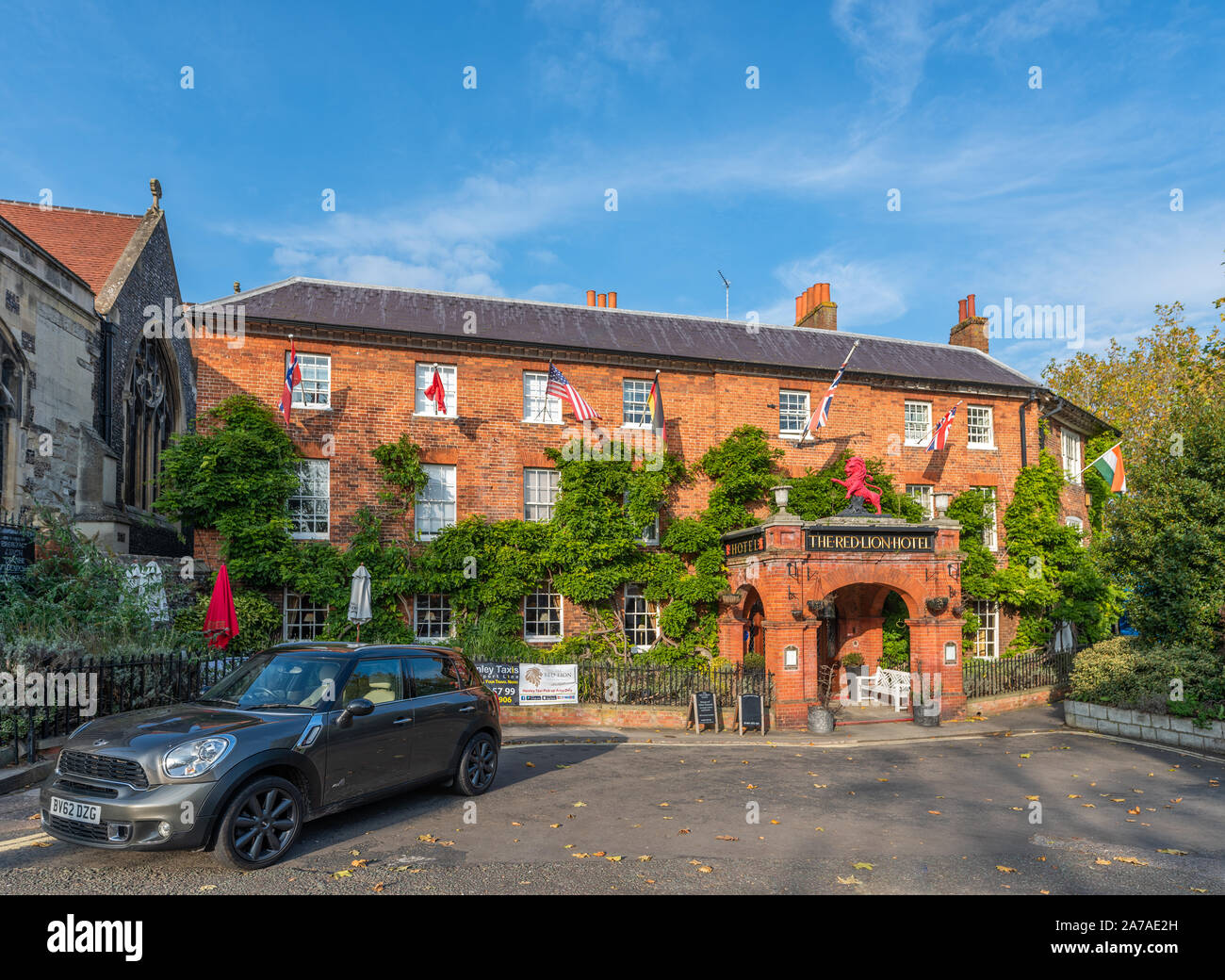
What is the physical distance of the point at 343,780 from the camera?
290 inches

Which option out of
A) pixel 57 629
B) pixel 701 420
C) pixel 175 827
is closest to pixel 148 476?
pixel 57 629

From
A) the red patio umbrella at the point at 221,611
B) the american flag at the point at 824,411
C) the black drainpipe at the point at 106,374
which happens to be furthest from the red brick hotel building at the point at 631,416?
the black drainpipe at the point at 106,374

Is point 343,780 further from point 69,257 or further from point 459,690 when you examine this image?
point 69,257

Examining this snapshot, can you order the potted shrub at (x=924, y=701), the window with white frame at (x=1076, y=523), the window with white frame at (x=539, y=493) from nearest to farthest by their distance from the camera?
the potted shrub at (x=924, y=701), the window with white frame at (x=539, y=493), the window with white frame at (x=1076, y=523)

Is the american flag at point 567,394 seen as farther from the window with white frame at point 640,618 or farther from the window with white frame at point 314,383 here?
the window with white frame at point 314,383

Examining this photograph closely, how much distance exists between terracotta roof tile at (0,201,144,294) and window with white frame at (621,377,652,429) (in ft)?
50.0

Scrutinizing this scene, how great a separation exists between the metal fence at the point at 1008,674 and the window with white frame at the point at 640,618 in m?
7.93

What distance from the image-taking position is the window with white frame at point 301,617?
60.5 feet

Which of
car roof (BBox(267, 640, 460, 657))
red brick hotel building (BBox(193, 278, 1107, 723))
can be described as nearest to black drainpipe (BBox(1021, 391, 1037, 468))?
red brick hotel building (BBox(193, 278, 1107, 723))

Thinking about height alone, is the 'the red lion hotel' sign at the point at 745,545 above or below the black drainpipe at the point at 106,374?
below

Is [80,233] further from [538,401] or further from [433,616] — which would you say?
[433,616]

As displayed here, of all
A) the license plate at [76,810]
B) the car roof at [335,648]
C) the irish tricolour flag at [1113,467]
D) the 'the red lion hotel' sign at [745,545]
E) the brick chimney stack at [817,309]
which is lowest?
the license plate at [76,810]

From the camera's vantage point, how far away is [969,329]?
28172mm

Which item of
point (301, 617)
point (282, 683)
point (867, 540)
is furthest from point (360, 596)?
point (867, 540)
